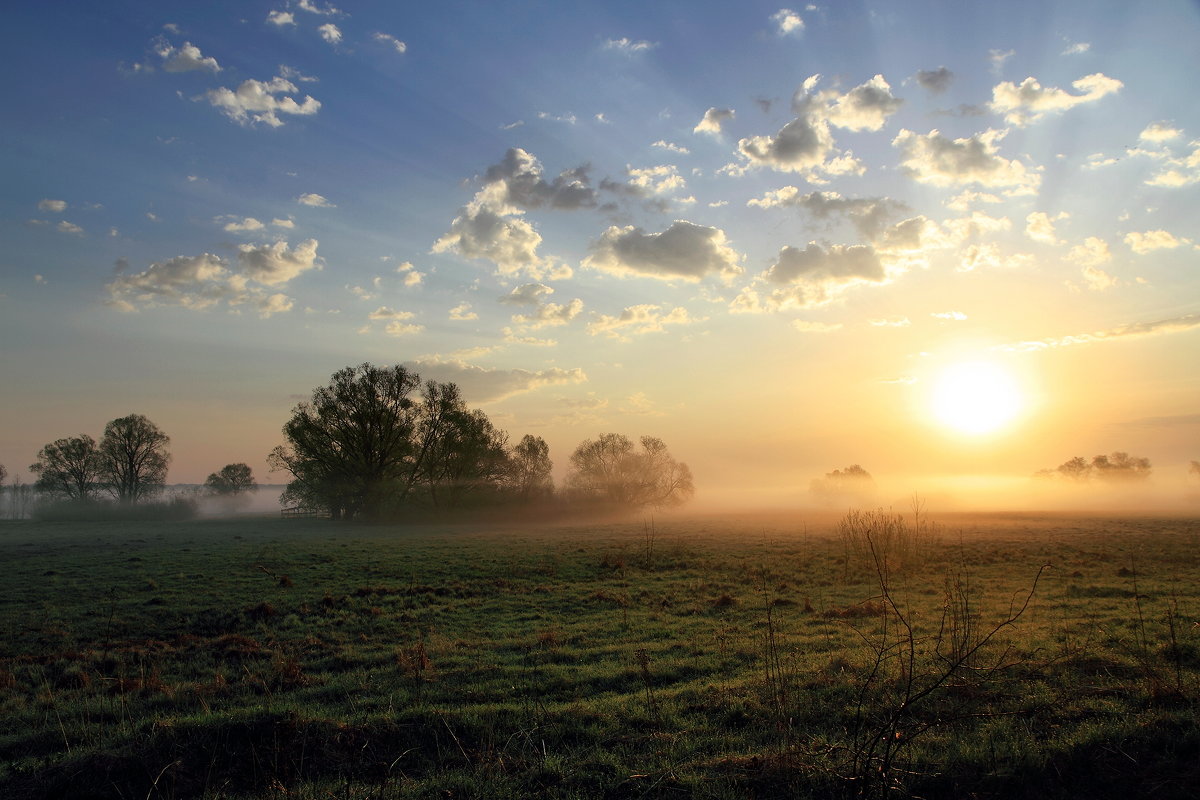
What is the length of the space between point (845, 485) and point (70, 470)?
380ft

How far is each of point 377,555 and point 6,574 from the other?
44.5ft

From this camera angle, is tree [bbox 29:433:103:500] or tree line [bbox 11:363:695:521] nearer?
tree line [bbox 11:363:695:521]

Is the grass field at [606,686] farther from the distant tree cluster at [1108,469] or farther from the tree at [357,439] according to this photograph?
the distant tree cluster at [1108,469]

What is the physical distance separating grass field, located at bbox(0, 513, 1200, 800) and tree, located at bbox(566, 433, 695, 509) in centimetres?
5935

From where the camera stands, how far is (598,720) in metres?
7.77

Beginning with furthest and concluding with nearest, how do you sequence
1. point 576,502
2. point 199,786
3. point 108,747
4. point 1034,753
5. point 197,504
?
1. point 197,504
2. point 576,502
3. point 108,747
4. point 199,786
5. point 1034,753

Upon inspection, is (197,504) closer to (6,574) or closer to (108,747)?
(6,574)

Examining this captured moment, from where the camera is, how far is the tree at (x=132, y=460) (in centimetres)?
8169

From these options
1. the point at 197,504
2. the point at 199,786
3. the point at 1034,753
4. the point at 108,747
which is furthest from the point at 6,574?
the point at 197,504

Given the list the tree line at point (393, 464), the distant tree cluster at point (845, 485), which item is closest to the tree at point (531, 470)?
the tree line at point (393, 464)

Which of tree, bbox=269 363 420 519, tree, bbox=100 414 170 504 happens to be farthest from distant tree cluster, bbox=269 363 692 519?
tree, bbox=100 414 170 504

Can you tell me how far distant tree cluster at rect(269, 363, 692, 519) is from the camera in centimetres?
6259

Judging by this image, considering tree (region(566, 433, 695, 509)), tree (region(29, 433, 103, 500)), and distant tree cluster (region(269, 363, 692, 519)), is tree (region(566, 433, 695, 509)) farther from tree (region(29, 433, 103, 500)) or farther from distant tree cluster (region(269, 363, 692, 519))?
tree (region(29, 433, 103, 500))

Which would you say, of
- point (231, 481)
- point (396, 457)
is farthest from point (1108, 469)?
point (231, 481)
